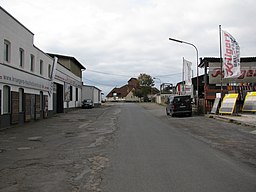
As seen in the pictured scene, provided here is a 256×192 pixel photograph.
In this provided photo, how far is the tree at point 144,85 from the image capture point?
116312mm

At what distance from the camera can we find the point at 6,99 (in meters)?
20.2

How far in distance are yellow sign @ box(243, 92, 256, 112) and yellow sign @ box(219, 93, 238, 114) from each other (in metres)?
1.56

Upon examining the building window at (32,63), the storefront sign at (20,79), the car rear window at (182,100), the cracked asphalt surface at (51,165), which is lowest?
the cracked asphalt surface at (51,165)

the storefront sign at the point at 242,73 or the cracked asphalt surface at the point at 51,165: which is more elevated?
the storefront sign at the point at 242,73

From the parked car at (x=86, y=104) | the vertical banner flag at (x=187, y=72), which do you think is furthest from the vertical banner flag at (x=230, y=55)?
the parked car at (x=86, y=104)

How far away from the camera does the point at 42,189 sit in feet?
20.7

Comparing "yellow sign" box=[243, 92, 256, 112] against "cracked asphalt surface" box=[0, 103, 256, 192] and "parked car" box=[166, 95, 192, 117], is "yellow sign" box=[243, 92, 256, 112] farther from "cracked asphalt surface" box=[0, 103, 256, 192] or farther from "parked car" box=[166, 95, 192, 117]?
"cracked asphalt surface" box=[0, 103, 256, 192]

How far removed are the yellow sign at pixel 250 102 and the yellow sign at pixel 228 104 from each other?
1.56m

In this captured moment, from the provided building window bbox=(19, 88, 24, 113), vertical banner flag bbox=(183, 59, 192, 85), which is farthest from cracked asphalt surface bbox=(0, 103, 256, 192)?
vertical banner flag bbox=(183, 59, 192, 85)

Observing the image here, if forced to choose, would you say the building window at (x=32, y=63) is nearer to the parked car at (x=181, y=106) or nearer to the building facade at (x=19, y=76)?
the building facade at (x=19, y=76)

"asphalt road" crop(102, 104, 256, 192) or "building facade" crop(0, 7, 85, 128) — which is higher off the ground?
"building facade" crop(0, 7, 85, 128)

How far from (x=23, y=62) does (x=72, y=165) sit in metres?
16.7

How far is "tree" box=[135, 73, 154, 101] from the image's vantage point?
116 meters

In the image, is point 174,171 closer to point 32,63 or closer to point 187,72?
point 32,63
